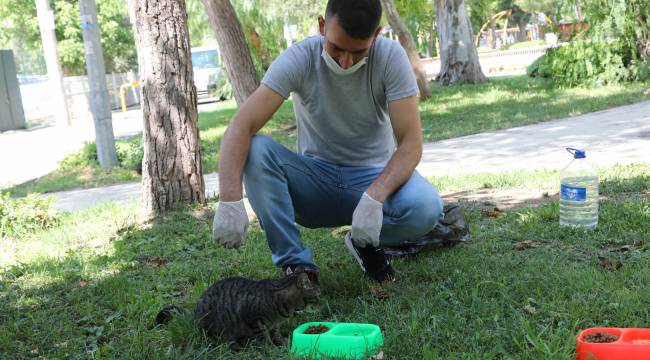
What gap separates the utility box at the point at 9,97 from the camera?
824 inches

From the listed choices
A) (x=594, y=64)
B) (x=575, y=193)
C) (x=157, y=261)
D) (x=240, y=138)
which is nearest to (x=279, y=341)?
(x=240, y=138)

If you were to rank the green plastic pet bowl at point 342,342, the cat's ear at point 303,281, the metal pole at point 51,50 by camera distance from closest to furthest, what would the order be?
the green plastic pet bowl at point 342,342 < the cat's ear at point 303,281 < the metal pole at point 51,50

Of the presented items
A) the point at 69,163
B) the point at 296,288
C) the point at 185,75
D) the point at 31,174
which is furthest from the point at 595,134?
the point at 31,174

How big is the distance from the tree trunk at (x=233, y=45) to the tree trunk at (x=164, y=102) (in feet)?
11.4

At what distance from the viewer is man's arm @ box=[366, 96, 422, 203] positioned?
3389mm

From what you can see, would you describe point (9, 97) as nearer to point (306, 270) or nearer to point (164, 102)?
point (164, 102)

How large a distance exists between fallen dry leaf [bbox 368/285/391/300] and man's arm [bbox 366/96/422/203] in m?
0.50

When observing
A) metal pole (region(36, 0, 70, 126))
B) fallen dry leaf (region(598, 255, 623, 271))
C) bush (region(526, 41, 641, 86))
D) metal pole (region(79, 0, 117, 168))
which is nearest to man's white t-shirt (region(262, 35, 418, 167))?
fallen dry leaf (region(598, 255, 623, 271))

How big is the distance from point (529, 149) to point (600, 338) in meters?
6.45

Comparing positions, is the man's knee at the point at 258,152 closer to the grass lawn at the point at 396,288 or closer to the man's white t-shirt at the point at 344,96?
the man's white t-shirt at the point at 344,96

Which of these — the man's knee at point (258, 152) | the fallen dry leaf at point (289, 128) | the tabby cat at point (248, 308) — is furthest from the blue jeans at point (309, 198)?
the fallen dry leaf at point (289, 128)

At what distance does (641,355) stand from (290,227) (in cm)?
171

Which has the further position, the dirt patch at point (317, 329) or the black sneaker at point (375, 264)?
the black sneaker at point (375, 264)

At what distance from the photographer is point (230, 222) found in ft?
10.8
